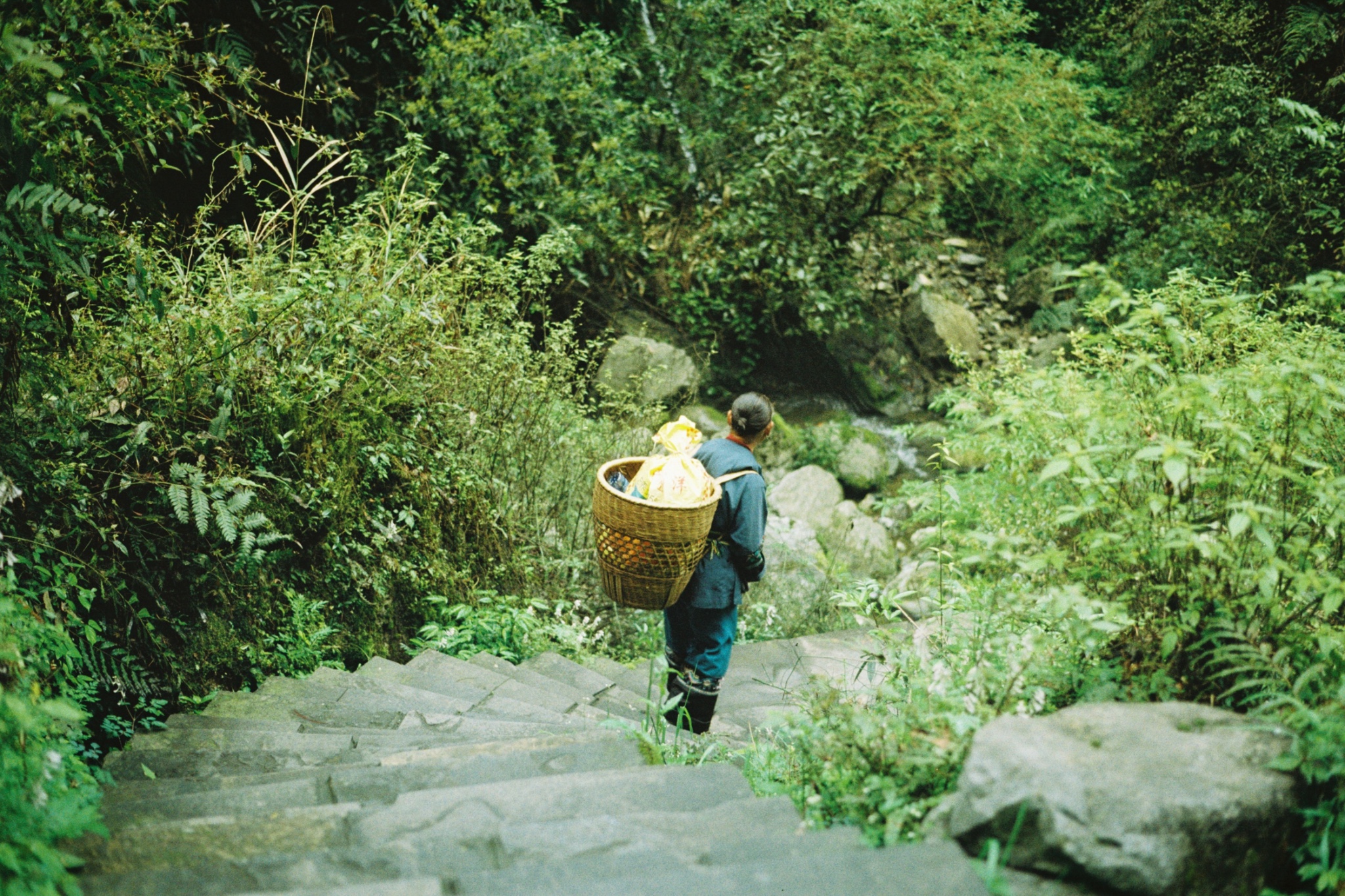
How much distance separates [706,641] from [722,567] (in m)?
0.39

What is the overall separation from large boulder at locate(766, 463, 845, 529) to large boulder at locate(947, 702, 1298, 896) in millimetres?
6001

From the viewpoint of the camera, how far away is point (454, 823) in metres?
1.84

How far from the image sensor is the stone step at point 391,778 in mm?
2051

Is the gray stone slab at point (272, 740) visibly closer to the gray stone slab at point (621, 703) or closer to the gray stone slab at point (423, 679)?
the gray stone slab at point (423, 679)

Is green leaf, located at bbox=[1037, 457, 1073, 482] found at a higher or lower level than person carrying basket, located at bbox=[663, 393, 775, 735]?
higher

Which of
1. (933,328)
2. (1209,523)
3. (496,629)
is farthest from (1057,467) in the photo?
(933,328)

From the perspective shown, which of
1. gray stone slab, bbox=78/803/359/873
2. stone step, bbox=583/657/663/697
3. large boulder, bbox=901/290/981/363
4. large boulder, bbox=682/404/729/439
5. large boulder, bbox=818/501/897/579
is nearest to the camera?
gray stone slab, bbox=78/803/359/873

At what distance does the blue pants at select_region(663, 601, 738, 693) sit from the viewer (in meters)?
3.93

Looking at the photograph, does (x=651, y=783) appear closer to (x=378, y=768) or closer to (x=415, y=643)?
(x=378, y=768)

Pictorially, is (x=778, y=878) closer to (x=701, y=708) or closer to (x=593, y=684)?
(x=701, y=708)

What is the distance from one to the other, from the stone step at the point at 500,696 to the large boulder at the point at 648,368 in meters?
4.53

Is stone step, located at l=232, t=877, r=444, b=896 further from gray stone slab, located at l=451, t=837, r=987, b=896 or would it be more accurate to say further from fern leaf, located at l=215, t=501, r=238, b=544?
fern leaf, located at l=215, t=501, r=238, b=544

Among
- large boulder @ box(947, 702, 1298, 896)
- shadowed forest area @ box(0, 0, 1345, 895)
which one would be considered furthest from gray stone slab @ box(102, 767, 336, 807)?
large boulder @ box(947, 702, 1298, 896)

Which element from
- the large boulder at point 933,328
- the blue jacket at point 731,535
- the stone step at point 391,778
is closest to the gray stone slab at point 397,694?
the stone step at point 391,778
